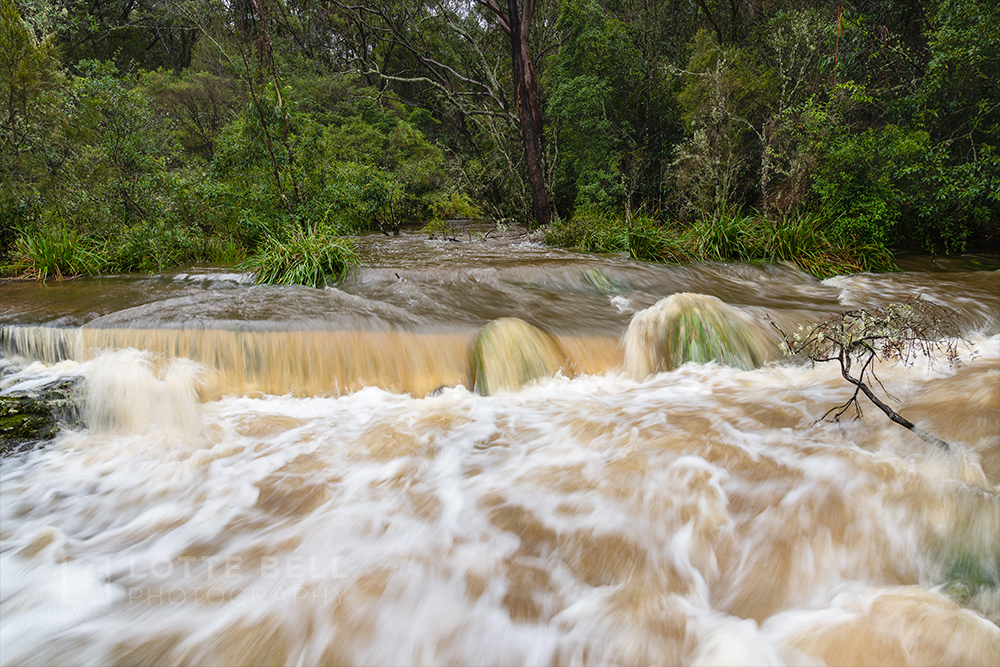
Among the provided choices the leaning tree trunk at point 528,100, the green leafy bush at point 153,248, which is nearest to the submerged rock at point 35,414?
the green leafy bush at point 153,248

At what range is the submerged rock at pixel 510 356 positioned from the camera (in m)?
4.73

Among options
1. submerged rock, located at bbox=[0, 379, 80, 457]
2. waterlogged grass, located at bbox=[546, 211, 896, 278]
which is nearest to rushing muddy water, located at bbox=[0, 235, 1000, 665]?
submerged rock, located at bbox=[0, 379, 80, 457]

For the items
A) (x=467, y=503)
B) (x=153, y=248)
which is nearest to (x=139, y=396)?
(x=467, y=503)

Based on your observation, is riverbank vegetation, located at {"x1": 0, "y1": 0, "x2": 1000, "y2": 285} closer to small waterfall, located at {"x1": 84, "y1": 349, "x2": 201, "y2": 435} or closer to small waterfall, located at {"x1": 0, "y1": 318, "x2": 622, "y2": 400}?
small waterfall, located at {"x1": 0, "y1": 318, "x2": 622, "y2": 400}

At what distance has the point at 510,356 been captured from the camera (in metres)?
4.86

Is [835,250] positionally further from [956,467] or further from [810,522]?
[810,522]

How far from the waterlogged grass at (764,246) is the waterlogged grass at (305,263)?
5243 millimetres

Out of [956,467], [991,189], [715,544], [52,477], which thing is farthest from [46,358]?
[991,189]

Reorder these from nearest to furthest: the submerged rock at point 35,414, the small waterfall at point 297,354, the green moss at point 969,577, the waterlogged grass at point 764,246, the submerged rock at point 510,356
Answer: the green moss at point 969,577 → the submerged rock at point 35,414 → the small waterfall at point 297,354 → the submerged rock at point 510,356 → the waterlogged grass at point 764,246

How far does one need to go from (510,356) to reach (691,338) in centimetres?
195

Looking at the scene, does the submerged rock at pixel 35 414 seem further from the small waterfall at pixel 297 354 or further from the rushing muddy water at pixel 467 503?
the small waterfall at pixel 297 354

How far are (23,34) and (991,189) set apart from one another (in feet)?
53.3

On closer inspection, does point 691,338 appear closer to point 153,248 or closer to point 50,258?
point 153,248

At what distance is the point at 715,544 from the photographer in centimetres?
242
